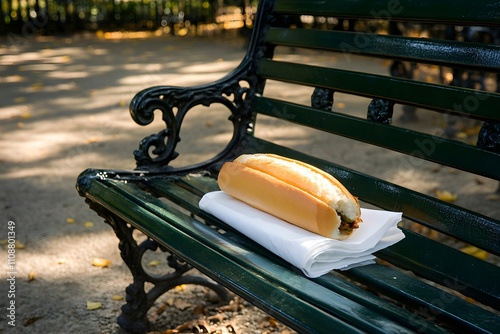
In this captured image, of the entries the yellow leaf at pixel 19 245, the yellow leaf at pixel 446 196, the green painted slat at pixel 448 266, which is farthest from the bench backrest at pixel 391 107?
the yellow leaf at pixel 446 196

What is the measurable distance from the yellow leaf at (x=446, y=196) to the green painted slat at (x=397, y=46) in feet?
5.56

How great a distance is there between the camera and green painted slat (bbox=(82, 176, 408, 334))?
141 centimetres

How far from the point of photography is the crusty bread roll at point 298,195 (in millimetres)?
1734

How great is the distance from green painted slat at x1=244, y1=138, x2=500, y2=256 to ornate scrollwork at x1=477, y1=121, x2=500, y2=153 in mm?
194

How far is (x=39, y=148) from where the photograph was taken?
202 inches

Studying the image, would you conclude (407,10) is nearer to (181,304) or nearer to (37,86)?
(181,304)

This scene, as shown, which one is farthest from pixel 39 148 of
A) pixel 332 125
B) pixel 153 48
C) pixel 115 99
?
pixel 153 48

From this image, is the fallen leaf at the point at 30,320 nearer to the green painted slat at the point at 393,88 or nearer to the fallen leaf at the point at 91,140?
the green painted slat at the point at 393,88

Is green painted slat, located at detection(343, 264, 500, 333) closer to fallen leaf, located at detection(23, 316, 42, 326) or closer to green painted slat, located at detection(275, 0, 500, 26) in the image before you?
green painted slat, located at detection(275, 0, 500, 26)

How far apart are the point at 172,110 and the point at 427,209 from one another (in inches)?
43.6

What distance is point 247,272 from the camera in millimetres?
1635

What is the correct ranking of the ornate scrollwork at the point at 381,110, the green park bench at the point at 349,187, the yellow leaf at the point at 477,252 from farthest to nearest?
the yellow leaf at the point at 477,252 < the ornate scrollwork at the point at 381,110 < the green park bench at the point at 349,187

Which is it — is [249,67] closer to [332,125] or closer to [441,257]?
[332,125]

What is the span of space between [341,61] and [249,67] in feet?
22.8
